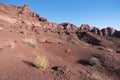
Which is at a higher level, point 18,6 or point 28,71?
point 18,6

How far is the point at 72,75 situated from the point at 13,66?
9.54 ft

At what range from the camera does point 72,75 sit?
10031mm

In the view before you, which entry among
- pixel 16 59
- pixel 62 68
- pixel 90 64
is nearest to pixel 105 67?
pixel 90 64

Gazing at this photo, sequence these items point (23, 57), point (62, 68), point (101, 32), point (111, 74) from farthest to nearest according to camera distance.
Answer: point (101, 32)
point (111, 74)
point (23, 57)
point (62, 68)

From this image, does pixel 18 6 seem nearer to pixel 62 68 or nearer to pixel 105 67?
pixel 105 67

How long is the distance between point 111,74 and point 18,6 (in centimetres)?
3282

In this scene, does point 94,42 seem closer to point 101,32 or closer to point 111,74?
point 101,32

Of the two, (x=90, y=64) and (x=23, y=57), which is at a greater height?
(x=23, y=57)

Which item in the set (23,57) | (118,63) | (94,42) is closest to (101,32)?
(94,42)

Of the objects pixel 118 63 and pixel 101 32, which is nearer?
pixel 118 63

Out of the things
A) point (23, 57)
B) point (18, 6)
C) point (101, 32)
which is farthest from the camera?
point (101, 32)

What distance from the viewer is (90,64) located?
611 inches

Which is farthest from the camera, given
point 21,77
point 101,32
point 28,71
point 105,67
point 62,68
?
point 101,32

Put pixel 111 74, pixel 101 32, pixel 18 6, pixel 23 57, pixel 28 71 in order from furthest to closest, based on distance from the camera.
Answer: pixel 101 32 → pixel 18 6 → pixel 111 74 → pixel 23 57 → pixel 28 71
